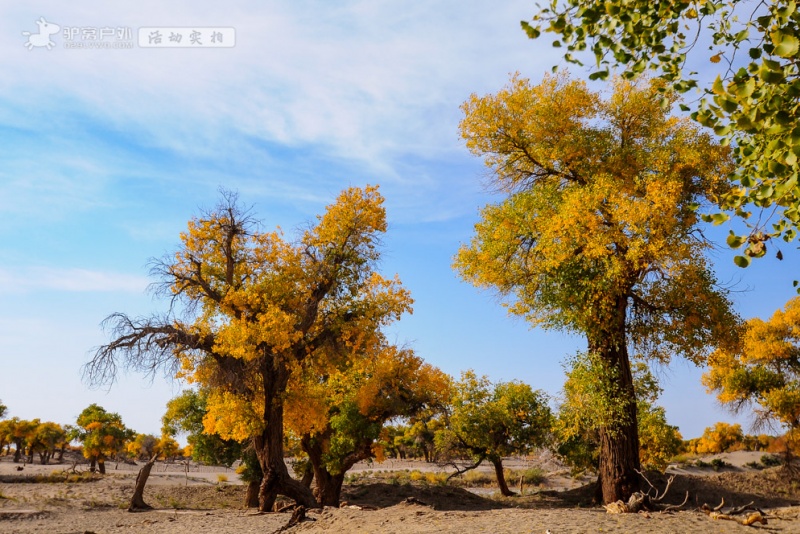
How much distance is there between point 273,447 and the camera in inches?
818

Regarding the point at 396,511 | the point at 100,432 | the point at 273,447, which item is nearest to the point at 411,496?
the point at 273,447

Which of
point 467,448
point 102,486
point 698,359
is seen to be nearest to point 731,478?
point 467,448

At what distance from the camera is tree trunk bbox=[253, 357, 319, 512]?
67.8 ft

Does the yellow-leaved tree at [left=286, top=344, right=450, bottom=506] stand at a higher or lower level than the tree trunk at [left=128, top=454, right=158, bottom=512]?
higher

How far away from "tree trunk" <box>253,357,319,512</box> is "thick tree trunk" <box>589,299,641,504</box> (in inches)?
399

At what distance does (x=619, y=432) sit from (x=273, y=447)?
447 inches

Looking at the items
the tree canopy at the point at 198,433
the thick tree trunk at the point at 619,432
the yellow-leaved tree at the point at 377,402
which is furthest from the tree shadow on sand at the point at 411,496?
the thick tree trunk at the point at 619,432

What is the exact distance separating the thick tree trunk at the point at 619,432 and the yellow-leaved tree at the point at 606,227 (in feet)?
0.12

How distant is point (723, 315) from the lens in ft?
54.5

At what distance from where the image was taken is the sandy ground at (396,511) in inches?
484

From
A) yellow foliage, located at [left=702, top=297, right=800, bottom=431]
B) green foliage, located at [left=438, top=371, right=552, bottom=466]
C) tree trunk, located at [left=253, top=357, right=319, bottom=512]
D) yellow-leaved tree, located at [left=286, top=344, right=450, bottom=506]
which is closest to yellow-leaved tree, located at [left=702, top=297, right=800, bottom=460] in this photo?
yellow foliage, located at [left=702, top=297, right=800, bottom=431]

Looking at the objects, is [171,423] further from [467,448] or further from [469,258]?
[469,258]

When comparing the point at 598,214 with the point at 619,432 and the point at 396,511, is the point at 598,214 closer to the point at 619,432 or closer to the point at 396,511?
the point at 619,432

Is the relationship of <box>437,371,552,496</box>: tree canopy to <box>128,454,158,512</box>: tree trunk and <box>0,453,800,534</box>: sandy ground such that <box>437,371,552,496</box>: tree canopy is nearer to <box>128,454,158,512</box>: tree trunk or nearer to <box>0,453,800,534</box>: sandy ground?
<box>0,453,800,534</box>: sandy ground
